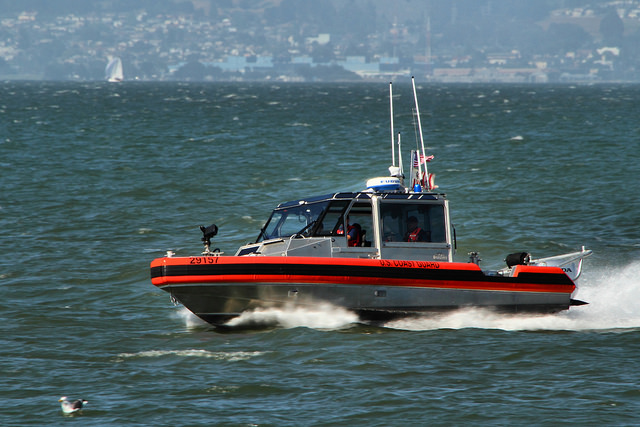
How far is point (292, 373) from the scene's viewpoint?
1172 centimetres

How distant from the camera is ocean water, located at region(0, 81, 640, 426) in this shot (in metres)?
10.7

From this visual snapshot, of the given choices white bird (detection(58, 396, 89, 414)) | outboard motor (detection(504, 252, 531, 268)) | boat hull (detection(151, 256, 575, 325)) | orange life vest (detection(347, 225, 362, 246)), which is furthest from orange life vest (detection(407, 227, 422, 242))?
white bird (detection(58, 396, 89, 414))

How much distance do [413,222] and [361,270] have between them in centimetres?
127

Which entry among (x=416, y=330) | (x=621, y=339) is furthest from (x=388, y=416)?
(x=621, y=339)

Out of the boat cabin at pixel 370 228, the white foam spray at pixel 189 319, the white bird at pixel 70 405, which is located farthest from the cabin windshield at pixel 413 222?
the white bird at pixel 70 405

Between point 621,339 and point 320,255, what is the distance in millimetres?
4384

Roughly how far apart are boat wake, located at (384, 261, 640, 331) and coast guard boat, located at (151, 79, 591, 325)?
0.49 ft

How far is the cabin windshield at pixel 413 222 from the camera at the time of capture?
45.5ft

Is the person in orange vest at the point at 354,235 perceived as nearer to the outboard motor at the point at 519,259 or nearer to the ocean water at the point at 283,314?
the ocean water at the point at 283,314

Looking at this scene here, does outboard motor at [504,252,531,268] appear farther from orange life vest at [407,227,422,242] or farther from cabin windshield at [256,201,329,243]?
cabin windshield at [256,201,329,243]

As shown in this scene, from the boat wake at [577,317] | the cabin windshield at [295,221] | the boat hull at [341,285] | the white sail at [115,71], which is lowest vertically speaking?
the boat wake at [577,317]

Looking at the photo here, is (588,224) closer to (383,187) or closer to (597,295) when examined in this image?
(597,295)

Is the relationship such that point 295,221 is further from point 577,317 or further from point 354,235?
point 577,317

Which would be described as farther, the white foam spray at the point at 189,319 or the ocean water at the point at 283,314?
the white foam spray at the point at 189,319
